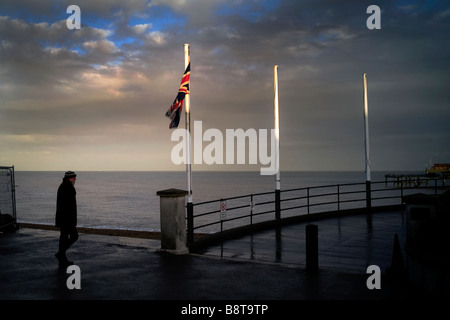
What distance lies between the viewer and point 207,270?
789 centimetres

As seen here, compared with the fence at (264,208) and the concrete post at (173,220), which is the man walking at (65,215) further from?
the fence at (264,208)

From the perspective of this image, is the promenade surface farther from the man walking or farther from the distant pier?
the distant pier

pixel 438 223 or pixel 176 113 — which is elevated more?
A: pixel 176 113

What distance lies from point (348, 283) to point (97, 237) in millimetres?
8423

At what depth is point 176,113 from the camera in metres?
11.1

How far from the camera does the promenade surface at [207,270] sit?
6.28 metres

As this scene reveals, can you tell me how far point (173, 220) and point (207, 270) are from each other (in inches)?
78.5

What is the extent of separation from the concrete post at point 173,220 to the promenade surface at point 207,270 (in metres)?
0.36

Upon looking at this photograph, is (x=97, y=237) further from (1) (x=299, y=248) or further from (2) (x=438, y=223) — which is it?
(2) (x=438, y=223)

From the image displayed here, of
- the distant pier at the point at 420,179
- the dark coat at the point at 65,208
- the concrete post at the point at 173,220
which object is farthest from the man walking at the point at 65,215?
the distant pier at the point at 420,179

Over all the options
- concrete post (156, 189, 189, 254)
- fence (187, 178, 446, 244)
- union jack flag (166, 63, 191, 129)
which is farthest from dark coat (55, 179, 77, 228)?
union jack flag (166, 63, 191, 129)

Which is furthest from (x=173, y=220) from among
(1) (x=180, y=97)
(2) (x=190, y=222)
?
(1) (x=180, y=97)
